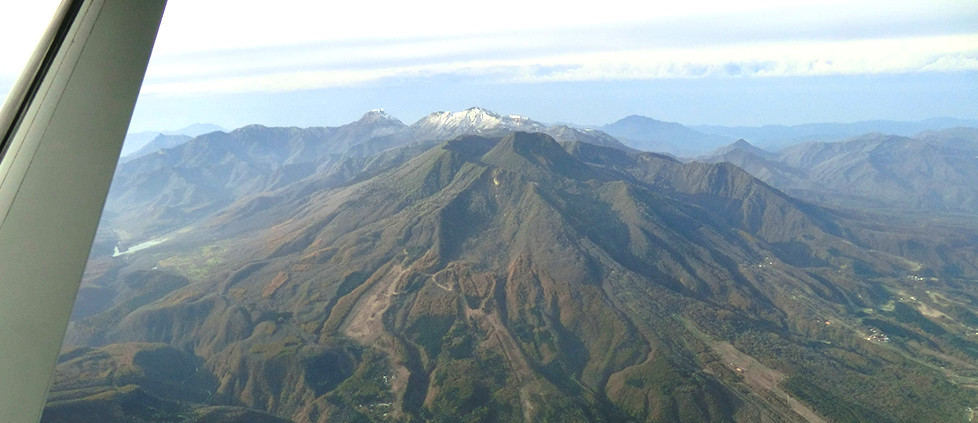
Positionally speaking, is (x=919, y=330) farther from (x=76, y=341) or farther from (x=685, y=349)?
(x=76, y=341)

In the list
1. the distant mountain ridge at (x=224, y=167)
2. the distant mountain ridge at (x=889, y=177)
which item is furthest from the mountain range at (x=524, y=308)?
the distant mountain ridge at (x=889, y=177)

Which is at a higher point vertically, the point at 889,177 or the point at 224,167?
the point at 224,167

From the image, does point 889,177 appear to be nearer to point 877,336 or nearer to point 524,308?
point 877,336

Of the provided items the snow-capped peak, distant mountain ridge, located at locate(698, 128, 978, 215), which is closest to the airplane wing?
the snow-capped peak

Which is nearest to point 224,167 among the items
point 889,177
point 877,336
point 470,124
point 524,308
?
point 470,124

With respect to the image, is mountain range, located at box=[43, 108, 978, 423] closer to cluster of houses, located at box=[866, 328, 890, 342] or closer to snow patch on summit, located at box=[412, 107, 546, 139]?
cluster of houses, located at box=[866, 328, 890, 342]

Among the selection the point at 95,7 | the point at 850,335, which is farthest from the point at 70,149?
the point at 850,335
